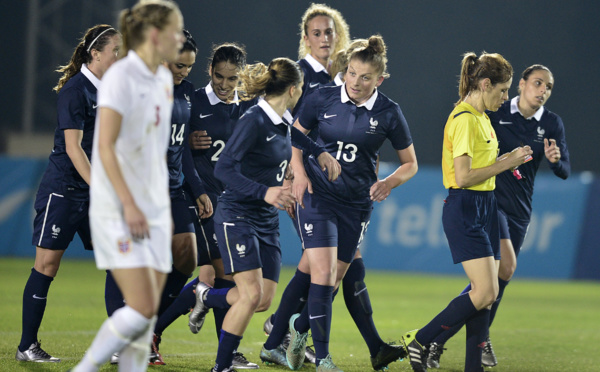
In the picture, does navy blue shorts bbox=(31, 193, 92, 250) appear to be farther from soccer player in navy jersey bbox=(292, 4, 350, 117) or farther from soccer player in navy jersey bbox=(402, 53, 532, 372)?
soccer player in navy jersey bbox=(402, 53, 532, 372)

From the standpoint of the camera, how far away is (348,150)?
223 inches

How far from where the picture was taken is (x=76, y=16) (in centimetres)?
2112

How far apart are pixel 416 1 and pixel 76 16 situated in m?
9.06

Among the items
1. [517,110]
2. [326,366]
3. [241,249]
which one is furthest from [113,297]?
[517,110]

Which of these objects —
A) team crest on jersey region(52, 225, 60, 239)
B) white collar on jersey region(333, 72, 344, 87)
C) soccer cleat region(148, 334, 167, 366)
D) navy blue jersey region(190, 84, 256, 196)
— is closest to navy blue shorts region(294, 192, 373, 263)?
navy blue jersey region(190, 84, 256, 196)

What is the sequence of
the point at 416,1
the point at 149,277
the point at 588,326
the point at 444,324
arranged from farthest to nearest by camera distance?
the point at 416,1 < the point at 588,326 < the point at 444,324 < the point at 149,277

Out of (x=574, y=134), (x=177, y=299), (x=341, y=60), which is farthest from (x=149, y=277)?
(x=574, y=134)

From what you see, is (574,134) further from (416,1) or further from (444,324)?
(444,324)

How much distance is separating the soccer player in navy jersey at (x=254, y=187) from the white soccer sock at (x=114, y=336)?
1.43m

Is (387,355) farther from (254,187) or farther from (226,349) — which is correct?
(254,187)

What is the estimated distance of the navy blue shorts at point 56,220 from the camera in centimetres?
551

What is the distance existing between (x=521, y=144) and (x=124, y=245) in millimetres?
3985

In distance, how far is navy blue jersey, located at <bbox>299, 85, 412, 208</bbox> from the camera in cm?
561

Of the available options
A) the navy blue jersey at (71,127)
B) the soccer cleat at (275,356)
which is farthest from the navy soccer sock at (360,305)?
the navy blue jersey at (71,127)
